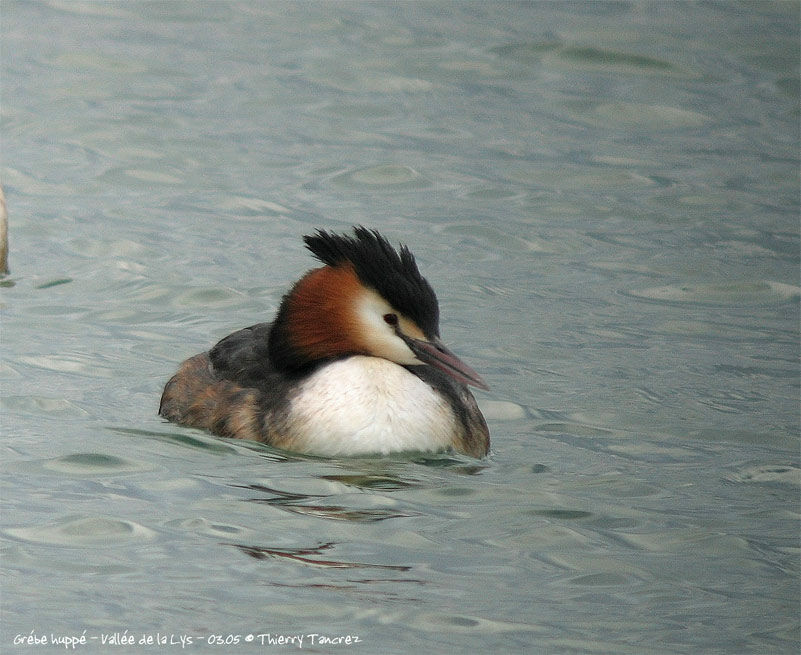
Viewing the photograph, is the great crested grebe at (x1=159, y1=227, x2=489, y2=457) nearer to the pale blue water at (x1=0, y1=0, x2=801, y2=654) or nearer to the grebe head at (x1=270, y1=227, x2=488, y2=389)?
the grebe head at (x1=270, y1=227, x2=488, y2=389)

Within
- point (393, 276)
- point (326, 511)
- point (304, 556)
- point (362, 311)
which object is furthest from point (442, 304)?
point (304, 556)

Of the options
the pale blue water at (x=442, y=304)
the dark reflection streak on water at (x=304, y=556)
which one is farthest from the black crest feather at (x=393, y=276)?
the dark reflection streak on water at (x=304, y=556)

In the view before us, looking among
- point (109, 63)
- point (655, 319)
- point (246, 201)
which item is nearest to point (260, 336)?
point (655, 319)

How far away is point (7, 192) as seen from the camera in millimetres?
12992

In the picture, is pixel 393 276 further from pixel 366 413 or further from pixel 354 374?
pixel 366 413

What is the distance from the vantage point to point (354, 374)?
8.05 metres

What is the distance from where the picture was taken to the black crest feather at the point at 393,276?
795 centimetres

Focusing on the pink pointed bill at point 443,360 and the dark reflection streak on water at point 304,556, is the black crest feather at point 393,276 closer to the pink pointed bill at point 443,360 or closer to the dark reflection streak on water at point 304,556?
the pink pointed bill at point 443,360

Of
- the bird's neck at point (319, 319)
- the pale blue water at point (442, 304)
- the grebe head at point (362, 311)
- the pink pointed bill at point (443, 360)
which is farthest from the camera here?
→ the bird's neck at point (319, 319)

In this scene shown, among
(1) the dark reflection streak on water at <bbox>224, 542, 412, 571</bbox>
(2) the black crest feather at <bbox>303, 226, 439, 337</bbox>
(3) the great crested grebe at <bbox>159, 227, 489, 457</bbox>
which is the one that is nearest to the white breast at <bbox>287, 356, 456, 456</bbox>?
(3) the great crested grebe at <bbox>159, 227, 489, 457</bbox>

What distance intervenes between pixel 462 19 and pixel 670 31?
7.30 ft

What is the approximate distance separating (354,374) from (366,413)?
0.77 feet

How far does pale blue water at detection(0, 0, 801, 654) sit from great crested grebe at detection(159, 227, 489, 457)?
132 mm

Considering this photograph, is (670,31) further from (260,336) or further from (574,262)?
(260,336)
